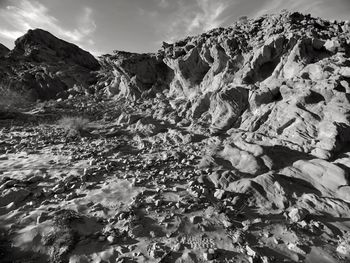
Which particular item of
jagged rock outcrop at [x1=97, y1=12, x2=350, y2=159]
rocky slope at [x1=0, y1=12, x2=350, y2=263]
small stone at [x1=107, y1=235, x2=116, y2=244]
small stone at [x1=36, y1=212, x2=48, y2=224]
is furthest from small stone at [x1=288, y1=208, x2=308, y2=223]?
small stone at [x1=36, y1=212, x2=48, y2=224]

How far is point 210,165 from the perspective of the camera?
8.82 metres

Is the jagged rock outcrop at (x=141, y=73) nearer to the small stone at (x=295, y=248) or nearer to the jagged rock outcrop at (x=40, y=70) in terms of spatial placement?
the jagged rock outcrop at (x=40, y=70)

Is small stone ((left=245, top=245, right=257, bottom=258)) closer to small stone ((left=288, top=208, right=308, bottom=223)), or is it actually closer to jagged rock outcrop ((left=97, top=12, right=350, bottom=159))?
small stone ((left=288, top=208, right=308, bottom=223))

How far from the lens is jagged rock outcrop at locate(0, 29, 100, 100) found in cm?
2525

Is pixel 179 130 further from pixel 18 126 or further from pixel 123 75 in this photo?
pixel 18 126

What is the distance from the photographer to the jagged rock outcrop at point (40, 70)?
25.2 metres

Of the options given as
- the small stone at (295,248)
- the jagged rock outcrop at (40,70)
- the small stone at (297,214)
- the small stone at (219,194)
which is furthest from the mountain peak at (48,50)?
the small stone at (295,248)

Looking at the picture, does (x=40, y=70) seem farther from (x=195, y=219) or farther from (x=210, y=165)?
(x=195, y=219)

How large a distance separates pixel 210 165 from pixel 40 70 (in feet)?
Answer: 94.5

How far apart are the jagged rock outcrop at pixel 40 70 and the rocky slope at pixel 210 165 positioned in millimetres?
9978

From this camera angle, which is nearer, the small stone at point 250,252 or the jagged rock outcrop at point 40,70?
the small stone at point 250,252

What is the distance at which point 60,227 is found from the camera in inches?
225

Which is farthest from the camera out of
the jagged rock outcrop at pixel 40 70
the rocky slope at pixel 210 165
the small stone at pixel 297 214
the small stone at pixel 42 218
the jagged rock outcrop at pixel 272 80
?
the jagged rock outcrop at pixel 40 70

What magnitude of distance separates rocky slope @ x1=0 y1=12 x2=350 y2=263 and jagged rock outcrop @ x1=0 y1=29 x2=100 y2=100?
9.98m
